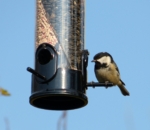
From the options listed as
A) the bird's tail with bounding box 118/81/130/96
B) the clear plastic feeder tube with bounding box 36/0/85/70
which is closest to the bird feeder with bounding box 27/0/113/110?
the clear plastic feeder tube with bounding box 36/0/85/70

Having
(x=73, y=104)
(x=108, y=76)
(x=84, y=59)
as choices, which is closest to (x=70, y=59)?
(x=84, y=59)

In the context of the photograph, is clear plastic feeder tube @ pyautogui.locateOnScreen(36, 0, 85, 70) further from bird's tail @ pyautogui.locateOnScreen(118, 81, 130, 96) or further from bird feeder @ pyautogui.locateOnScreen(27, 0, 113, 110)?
bird's tail @ pyautogui.locateOnScreen(118, 81, 130, 96)

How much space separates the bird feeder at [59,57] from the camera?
5.03 metres

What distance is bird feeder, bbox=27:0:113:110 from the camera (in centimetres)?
503

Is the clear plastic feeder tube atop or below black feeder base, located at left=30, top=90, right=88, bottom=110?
atop

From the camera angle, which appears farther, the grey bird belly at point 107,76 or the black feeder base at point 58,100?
the grey bird belly at point 107,76

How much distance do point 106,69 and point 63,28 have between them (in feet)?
4.43

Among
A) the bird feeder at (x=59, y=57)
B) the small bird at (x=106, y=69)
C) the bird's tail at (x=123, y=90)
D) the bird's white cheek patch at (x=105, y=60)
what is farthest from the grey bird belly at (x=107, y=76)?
the bird feeder at (x=59, y=57)

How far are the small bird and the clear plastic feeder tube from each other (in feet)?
2.59

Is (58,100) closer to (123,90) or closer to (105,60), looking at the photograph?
(105,60)

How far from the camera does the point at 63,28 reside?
5.37 metres

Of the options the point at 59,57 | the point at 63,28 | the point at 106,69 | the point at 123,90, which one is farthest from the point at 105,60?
the point at 59,57

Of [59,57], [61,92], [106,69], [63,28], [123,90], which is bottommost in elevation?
[61,92]

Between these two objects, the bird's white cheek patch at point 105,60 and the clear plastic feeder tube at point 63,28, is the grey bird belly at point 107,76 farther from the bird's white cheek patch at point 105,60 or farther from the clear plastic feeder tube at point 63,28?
the clear plastic feeder tube at point 63,28
